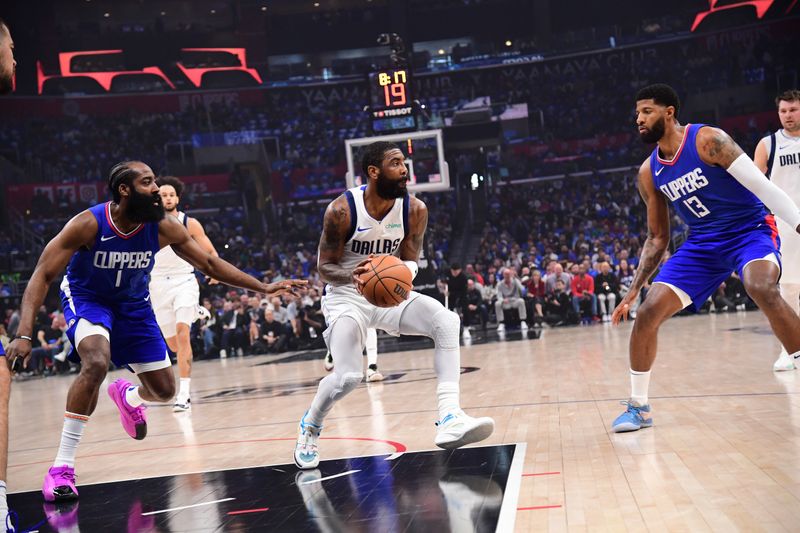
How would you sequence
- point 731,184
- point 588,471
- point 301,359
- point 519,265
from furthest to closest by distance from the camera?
point 519,265, point 301,359, point 731,184, point 588,471

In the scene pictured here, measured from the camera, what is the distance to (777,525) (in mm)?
3033

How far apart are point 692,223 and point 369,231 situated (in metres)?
2.05

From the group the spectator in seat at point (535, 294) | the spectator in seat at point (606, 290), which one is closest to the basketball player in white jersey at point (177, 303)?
the spectator in seat at point (535, 294)

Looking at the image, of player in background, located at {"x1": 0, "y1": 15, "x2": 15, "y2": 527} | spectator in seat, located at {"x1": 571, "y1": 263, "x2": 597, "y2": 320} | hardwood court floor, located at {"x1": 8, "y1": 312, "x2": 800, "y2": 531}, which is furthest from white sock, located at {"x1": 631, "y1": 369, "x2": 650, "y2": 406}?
spectator in seat, located at {"x1": 571, "y1": 263, "x2": 597, "y2": 320}

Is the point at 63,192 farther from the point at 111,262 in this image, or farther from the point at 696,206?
the point at 696,206

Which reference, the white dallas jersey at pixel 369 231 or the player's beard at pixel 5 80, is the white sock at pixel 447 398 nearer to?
the white dallas jersey at pixel 369 231

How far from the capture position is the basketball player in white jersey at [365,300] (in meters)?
4.88

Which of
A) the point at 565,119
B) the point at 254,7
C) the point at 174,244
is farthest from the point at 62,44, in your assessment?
the point at 174,244

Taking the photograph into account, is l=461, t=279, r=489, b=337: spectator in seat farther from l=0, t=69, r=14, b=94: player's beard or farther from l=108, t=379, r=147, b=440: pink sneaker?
l=0, t=69, r=14, b=94: player's beard

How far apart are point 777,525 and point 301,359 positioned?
12.1 metres

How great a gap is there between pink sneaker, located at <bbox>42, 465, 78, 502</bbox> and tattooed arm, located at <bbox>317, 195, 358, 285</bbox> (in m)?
1.85

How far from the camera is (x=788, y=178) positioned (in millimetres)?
7188

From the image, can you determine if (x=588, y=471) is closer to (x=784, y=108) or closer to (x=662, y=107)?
(x=662, y=107)

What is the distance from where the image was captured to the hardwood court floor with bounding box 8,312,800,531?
3539mm
